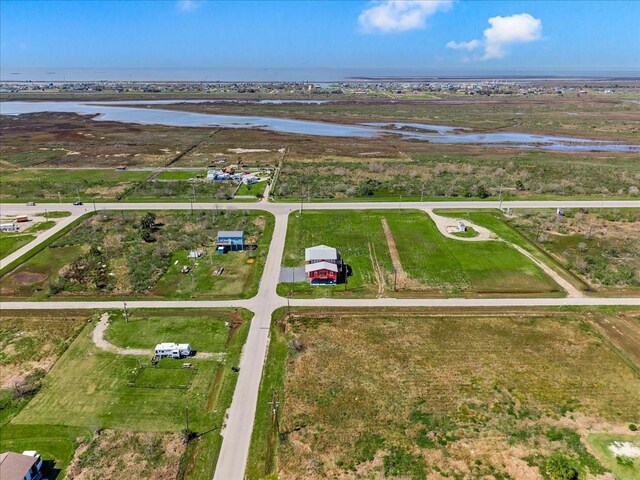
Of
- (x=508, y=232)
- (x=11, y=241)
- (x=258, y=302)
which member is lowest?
(x=258, y=302)

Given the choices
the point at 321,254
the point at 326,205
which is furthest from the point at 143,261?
the point at 326,205

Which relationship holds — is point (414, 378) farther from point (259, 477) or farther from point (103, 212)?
point (103, 212)

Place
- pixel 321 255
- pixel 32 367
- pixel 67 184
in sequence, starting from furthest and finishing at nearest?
pixel 67 184, pixel 321 255, pixel 32 367

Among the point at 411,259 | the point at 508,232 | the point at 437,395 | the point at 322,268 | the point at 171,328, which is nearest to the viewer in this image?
the point at 437,395

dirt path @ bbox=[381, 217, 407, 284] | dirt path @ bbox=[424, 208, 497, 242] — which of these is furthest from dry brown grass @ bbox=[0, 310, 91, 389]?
dirt path @ bbox=[424, 208, 497, 242]

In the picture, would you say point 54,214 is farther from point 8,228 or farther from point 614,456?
point 614,456

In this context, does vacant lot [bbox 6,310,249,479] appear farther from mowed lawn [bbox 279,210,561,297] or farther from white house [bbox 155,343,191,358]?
mowed lawn [bbox 279,210,561,297]

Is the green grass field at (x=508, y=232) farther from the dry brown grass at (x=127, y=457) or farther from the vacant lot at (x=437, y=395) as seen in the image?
the dry brown grass at (x=127, y=457)

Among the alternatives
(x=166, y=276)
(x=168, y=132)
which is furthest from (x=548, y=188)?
(x=168, y=132)
